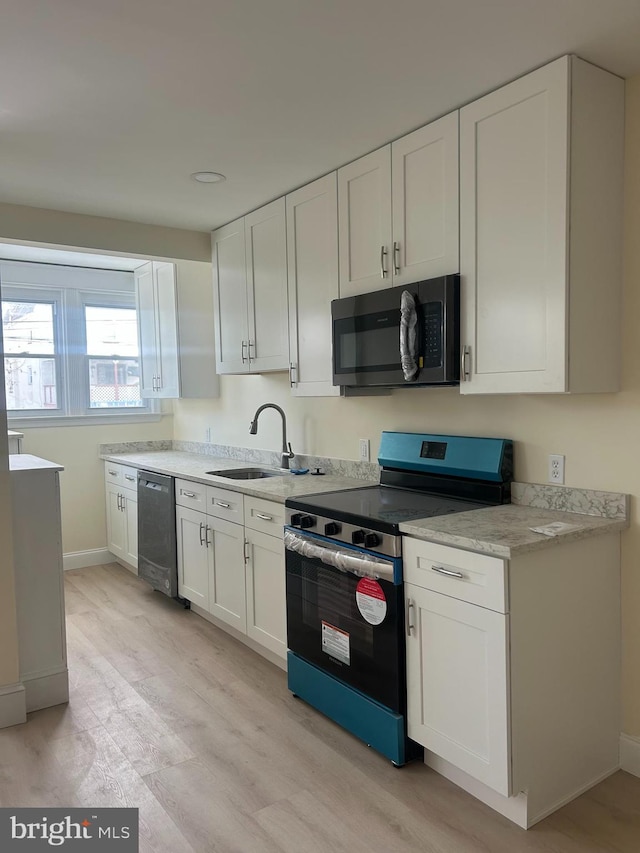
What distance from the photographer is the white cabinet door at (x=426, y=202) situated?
238 cm

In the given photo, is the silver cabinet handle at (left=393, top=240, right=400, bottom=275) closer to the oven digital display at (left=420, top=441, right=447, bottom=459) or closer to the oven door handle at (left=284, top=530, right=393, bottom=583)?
the oven digital display at (left=420, top=441, right=447, bottom=459)

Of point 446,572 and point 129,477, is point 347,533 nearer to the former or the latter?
point 446,572

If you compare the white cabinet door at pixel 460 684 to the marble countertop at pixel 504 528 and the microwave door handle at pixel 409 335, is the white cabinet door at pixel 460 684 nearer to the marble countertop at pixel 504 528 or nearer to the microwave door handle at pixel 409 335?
the marble countertop at pixel 504 528

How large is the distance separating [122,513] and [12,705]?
86.4 inches

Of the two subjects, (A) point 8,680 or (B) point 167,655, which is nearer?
(A) point 8,680

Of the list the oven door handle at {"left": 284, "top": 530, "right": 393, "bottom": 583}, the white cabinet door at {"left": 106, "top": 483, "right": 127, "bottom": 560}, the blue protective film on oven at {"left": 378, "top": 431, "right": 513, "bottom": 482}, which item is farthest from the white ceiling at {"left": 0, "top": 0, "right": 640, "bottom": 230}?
the white cabinet door at {"left": 106, "top": 483, "right": 127, "bottom": 560}

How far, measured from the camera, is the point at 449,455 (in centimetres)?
270

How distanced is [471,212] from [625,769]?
2.11 m

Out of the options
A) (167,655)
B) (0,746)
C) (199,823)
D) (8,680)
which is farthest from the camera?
(167,655)

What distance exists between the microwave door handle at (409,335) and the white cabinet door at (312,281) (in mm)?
594

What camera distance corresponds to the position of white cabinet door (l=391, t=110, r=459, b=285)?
2383mm

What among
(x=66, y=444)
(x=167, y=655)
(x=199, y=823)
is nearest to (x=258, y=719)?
(x=199, y=823)

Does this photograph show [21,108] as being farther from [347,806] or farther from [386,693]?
[347,806]

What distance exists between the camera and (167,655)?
3.33 meters
